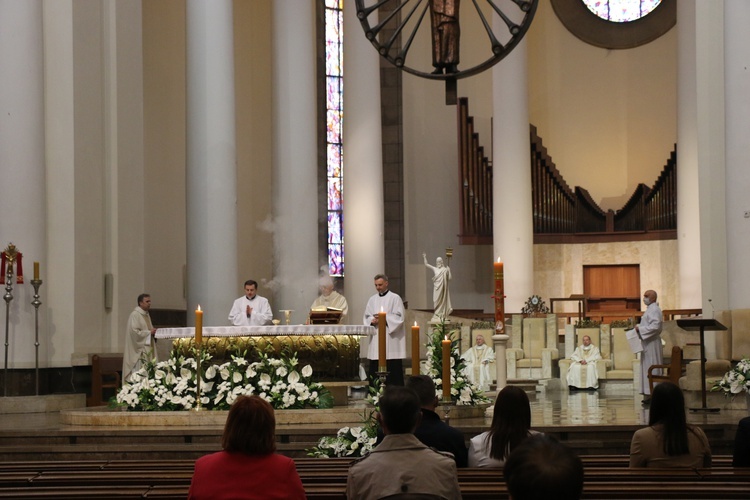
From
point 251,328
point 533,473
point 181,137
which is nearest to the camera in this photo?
point 533,473

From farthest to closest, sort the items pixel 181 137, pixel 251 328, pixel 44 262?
pixel 181 137 < pixel 44 262 < pixel 251 328

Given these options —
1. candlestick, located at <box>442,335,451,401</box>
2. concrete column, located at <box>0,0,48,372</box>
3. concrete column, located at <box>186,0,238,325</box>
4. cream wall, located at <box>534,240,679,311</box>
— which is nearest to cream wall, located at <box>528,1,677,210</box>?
cream wall, located at <box>534,240,679,311</box>

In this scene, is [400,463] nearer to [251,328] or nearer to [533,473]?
[533,473]

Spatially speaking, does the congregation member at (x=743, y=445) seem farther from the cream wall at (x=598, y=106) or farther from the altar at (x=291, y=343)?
the cream wall at (x=598, y=106)

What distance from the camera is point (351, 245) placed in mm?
21391

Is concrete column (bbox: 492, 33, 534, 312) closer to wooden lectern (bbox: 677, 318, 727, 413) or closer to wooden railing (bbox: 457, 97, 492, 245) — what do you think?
wooden railing (bbox: 457, 97, 492, 245)

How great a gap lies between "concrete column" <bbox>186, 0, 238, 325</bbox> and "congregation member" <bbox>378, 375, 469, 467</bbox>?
10.9 m

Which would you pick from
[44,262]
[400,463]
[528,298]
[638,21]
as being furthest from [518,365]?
[400,463]

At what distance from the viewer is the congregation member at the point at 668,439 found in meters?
5.61

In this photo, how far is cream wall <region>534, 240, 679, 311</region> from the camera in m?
25.0

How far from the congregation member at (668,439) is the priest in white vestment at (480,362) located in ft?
41.6

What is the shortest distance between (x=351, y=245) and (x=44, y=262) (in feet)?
24.4

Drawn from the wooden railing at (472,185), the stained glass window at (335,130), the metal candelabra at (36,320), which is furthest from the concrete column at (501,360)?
the wooden railing at (472,185)

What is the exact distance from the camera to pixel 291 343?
13.0 meters
